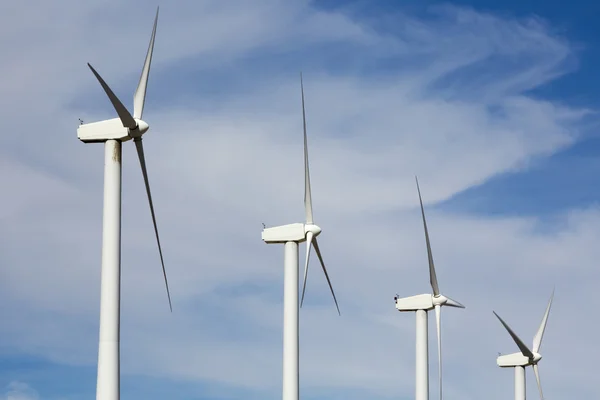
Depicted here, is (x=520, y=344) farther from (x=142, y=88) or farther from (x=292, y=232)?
(x=142, y=88)

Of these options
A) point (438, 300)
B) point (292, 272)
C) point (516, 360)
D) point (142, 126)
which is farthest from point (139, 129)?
point (516, 360)

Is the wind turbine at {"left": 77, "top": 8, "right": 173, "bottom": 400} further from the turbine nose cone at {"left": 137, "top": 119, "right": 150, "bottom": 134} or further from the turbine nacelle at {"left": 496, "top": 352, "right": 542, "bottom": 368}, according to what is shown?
the turbine nacelle at {"left": 496, "top": 352, "right": 542, "bottom": 368}

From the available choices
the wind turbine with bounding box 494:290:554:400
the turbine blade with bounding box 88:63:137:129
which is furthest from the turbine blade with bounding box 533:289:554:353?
the turbine blade with bounding box 88:63:137:129

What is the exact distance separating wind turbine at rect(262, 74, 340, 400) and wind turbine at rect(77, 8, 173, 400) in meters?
22.0

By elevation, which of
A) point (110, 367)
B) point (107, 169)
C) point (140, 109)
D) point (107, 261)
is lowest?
point (110, 367)

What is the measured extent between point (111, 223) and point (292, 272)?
26996mm

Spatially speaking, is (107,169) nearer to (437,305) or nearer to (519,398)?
(437,305)

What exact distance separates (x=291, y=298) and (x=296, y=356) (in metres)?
3.61

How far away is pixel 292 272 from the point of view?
79.4 meters

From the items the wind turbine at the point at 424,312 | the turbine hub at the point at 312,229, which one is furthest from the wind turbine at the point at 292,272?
the wind turbine at the point at 424,312

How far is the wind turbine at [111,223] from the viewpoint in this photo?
5175cm

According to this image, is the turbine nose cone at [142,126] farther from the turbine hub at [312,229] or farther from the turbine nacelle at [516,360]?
the turbine nacelle at [516,360]

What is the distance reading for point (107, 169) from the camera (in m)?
54.9

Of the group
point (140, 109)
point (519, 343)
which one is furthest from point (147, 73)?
point (519, 343)
